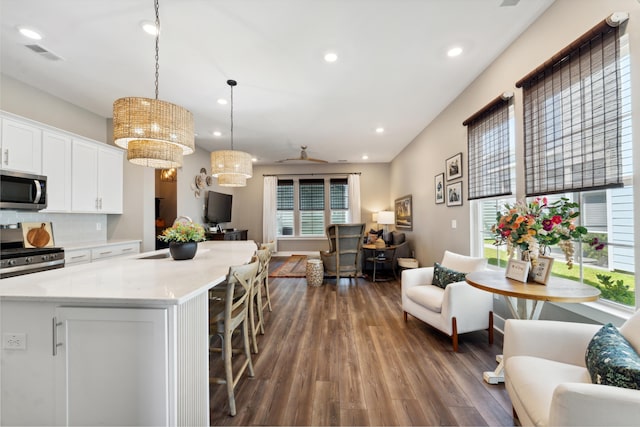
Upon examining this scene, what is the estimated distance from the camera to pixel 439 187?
4.09 metres

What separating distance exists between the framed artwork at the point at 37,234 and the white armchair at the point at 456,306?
4.45 metres

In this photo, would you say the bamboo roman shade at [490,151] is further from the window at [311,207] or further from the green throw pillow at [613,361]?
the window at [311,207]

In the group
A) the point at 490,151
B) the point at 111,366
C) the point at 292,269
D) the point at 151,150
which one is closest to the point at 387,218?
the point at 292,269

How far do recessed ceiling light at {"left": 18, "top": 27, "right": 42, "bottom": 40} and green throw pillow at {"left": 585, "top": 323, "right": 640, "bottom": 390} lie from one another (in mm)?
4391

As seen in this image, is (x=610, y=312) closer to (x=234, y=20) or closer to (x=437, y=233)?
(x=437, y=233)

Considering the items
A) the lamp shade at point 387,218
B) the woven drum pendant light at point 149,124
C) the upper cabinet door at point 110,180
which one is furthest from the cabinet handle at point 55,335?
the lamp shade at point 387,218

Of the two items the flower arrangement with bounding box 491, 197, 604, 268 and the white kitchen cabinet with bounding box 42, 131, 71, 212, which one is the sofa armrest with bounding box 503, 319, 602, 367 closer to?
the flower arrangement with bounding box 491, 197, 604, 268

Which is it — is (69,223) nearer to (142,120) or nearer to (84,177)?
(84,177)

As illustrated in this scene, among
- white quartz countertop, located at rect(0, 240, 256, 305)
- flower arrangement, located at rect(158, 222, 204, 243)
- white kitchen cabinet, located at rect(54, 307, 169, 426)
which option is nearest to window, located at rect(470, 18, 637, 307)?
white quartz countertop, located at rect(0, 240, 256, 305)

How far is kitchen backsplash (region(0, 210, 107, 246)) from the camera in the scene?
298cm

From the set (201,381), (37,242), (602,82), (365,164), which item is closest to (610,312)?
(602,82)

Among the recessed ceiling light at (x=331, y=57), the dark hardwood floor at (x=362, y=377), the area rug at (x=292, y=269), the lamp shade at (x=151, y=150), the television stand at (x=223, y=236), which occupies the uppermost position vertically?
the recessed ceiling light at (x=331, y=57)

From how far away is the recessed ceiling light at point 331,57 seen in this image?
2516mm

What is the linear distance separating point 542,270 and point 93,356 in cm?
275
